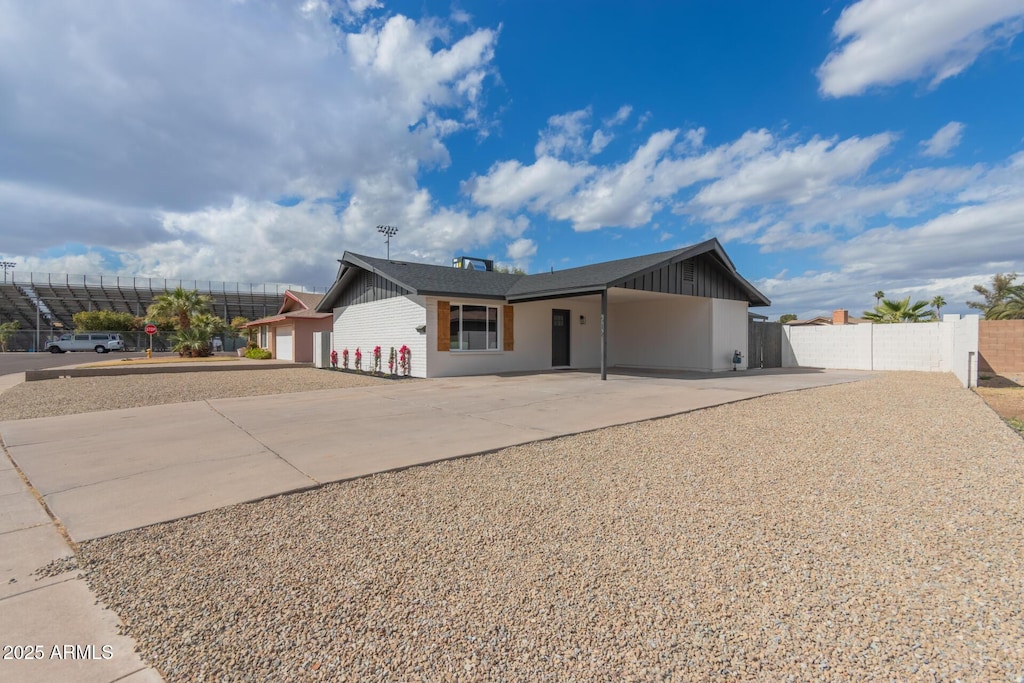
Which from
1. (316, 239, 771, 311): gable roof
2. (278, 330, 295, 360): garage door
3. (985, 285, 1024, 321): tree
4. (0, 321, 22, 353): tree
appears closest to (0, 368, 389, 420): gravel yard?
(316, 239, 771, 311): gable roof

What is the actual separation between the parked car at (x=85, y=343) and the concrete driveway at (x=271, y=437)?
38551mm

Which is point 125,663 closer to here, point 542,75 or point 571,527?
point 571,527

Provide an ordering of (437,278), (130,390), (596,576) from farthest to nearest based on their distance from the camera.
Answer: (437,278), (130,390), (596,576)

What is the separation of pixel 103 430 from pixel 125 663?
6.26 metres

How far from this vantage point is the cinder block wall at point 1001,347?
15.4 m

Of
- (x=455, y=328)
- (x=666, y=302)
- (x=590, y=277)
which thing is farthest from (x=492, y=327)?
(x=666, y=302)

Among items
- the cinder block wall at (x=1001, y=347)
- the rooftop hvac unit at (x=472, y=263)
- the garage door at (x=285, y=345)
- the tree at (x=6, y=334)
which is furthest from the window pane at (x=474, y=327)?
the tree at (x=6, y=334)

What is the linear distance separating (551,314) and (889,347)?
11669 mm

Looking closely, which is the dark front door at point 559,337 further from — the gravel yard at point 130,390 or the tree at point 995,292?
the tree at point 995,292

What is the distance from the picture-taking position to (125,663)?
6.35ft

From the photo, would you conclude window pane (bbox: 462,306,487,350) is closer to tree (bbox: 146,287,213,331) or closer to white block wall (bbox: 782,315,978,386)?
white block wall (bbox: 782,315,978,386)

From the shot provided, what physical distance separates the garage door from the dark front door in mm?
14029

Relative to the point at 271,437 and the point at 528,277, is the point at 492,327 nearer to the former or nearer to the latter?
the point at 528,277

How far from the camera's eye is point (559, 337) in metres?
16.4
